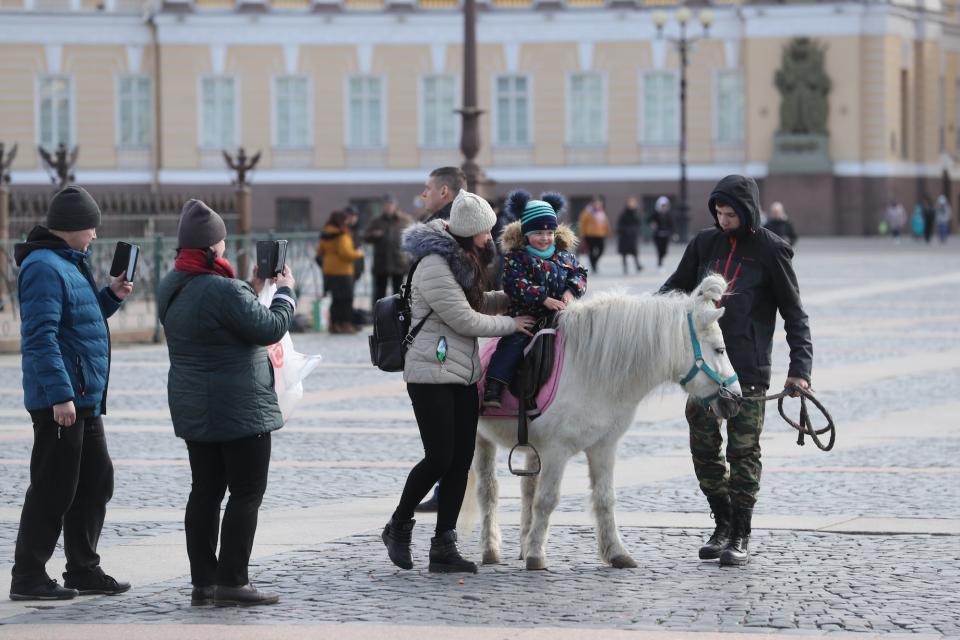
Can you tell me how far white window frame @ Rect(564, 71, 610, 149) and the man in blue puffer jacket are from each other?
153 ft

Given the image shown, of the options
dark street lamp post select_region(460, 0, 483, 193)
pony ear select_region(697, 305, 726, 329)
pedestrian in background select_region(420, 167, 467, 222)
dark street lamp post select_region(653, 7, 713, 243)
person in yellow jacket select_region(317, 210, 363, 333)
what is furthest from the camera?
dark street lamp post select_region(653, 7, 713, 243)

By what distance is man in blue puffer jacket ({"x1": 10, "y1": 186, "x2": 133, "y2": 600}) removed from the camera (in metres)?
7.75

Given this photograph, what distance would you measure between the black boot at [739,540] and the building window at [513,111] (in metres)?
46.2

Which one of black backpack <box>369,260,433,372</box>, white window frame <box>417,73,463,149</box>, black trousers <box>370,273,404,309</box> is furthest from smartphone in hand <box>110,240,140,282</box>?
white window frame <box>417,73,463,149</box>

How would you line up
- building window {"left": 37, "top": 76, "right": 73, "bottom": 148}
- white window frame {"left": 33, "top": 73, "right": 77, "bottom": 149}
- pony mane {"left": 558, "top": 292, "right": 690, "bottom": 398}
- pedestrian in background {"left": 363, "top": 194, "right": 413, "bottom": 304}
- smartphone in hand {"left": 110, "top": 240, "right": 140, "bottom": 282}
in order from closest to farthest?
smartphone in hand {"left": 110, "top": 240, "right": 140, "bottom": 282}, pony mane {"left": 558, "top": 292, "right": 690, "bottom": 398}, pedestrian in background {"left": 363, "top": 194, "right": 413, "bottom": 304}, white window frame {"left": 33, "top": 73, "right": 77, "bottom": 149}, building window {"left": 37, "top": 76, "right": 73, "bottom": 148}

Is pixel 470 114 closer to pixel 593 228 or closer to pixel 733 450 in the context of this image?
pixel 593 228

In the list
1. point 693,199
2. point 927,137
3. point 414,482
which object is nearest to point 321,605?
point 414,482

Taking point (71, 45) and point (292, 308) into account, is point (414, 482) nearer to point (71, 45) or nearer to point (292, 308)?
point (292, 308)

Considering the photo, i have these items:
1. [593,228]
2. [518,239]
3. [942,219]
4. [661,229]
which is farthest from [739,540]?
[942,219]

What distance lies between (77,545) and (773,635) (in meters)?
3.02

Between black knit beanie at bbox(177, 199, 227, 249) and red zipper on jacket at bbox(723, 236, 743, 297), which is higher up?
black knit beanie at bbox(177, 199, 227, 249)

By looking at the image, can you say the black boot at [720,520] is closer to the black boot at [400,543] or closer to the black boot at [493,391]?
the black boot at [493,391]

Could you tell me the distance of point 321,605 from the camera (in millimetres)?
7637

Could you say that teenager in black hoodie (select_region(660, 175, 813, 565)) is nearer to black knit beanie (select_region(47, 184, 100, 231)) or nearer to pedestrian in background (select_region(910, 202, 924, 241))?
black knit beanie (select_region(47, 184, 100, 231))
